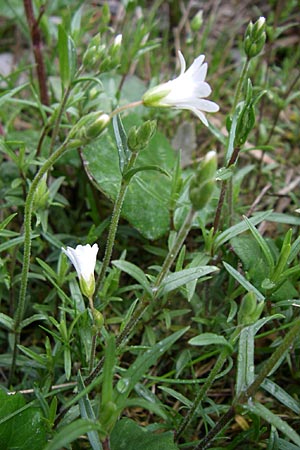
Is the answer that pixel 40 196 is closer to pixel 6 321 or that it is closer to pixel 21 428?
pixel 6 321

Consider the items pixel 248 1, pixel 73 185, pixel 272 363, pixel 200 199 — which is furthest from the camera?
pixel 248 1

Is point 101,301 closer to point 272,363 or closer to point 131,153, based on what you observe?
point 131,153

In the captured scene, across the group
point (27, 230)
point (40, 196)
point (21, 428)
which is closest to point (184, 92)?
point (27, 230)

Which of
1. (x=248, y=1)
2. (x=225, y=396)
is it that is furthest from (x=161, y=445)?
(x=248, y=1)

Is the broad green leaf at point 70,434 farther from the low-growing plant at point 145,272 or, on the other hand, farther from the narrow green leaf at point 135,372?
the narrow green leaf at point 135,372

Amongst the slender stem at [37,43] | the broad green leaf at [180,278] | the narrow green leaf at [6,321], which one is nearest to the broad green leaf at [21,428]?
the narrow green leaf at [6,321]

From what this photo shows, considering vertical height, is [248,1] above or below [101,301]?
above
